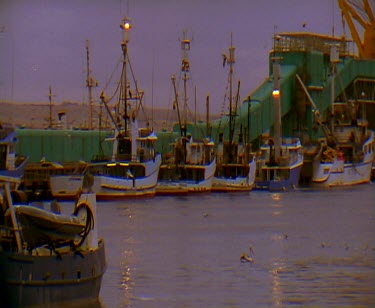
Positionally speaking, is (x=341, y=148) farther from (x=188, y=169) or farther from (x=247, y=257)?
(x=247, y=257)

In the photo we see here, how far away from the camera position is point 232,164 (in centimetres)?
4322

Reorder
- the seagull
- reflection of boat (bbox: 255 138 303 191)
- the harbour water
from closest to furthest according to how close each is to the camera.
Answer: the harbour water → the seagull → reflection of boat (bbox: 255 138 303 191)

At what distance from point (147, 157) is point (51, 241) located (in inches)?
987

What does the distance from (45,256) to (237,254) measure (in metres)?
7.37

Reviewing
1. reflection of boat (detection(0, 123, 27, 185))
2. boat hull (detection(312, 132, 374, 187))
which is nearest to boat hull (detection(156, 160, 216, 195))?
boat hull (detection(312, 132, 374, 187))

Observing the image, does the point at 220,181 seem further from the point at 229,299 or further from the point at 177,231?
the point at 229,299

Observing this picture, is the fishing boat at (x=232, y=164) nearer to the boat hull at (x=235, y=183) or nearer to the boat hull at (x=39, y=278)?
the boat hull at (x=235, y=183)

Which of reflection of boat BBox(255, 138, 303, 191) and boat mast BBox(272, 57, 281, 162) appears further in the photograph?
boat mast BBox(272, 57, 281, 162)

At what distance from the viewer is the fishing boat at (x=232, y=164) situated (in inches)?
1651

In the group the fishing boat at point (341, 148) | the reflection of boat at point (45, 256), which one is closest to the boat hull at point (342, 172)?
the fishing boat at point (341, 148)

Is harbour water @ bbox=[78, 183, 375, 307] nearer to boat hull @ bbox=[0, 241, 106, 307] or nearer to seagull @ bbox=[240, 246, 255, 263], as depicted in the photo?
seagull @ bbox=[240, 246, 255, 263]

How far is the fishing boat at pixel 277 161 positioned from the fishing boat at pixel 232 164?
867 mm

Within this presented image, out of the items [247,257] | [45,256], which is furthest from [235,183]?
[45,256]

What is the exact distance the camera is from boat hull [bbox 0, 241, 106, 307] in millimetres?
12477
